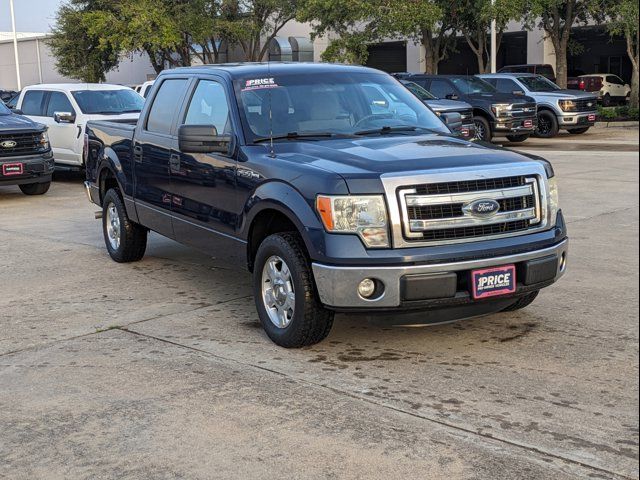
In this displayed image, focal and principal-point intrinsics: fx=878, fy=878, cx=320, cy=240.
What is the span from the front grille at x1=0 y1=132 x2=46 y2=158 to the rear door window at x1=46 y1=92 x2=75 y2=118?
2.02m

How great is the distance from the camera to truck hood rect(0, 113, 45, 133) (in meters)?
13.9

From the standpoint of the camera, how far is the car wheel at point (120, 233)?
845 centimetres

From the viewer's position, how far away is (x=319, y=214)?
5293 mm

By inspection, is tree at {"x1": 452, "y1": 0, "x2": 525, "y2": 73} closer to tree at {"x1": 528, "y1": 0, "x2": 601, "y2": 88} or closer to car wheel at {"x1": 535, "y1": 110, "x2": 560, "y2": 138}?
tree at {"x1": 528, "y1": 0, "x2": 601, "y2": 88}

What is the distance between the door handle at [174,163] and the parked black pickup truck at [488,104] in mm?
14462

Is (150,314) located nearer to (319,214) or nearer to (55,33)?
(319,214)

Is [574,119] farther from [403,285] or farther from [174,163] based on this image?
[403,285]

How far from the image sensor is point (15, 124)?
1414cm

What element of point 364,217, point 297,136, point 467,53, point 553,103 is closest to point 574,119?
point 553,103

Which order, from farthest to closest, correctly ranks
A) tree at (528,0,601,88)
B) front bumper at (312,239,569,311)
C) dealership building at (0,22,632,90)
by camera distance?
dealership building at (0,22,632,90)
tree at (528,0,601,88)
front bumper at (312,239,569,311)

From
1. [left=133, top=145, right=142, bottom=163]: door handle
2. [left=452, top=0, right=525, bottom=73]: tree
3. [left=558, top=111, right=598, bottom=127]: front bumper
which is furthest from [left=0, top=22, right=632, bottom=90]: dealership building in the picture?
[left=133, top=145, right=142, bottom=163]: door handle

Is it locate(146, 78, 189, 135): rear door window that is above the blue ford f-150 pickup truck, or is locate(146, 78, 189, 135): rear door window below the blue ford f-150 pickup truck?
above

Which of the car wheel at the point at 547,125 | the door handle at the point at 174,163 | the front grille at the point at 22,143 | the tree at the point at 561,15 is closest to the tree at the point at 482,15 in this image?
the tree at the point at 561,15

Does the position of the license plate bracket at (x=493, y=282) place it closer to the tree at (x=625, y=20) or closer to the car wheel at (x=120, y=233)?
the car wheel at (x=120, y=233)
